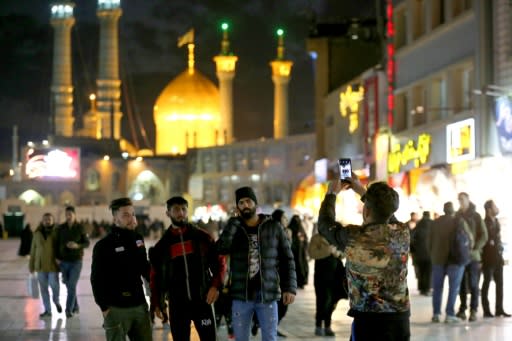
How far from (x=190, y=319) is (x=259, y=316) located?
812 millimetres

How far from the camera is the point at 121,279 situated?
845cm

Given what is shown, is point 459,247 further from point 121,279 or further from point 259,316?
point 121,279

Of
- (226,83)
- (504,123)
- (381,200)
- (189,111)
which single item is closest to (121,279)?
(381,200)

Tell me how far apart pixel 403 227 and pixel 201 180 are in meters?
88.6

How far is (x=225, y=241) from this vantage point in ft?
30.3

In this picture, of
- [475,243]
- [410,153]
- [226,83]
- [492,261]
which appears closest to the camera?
[475,243]

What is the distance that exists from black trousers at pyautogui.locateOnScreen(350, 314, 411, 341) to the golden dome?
109 m

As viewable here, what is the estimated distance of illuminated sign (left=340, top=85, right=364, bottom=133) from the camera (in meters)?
43.1

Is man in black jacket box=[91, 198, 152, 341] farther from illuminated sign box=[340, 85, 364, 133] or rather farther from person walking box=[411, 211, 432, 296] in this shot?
illuminated sign box=[340, 85, 364, 133]

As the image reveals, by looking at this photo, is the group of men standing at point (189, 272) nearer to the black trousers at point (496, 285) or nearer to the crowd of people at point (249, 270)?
the crowd of people at point (249, 270)

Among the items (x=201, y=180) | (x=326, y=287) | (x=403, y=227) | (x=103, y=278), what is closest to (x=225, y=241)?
(x=103, y=278)

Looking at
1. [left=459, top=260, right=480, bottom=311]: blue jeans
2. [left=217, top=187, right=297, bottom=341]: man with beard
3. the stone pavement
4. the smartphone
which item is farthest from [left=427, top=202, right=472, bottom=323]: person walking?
the smartphone

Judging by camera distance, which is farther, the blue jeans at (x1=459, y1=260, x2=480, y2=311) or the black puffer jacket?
the blue jeans at (x1=459, y1=260, x2=480, y2=311)

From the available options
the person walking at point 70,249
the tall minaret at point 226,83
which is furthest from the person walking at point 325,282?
the tall minaret at point 226,83
